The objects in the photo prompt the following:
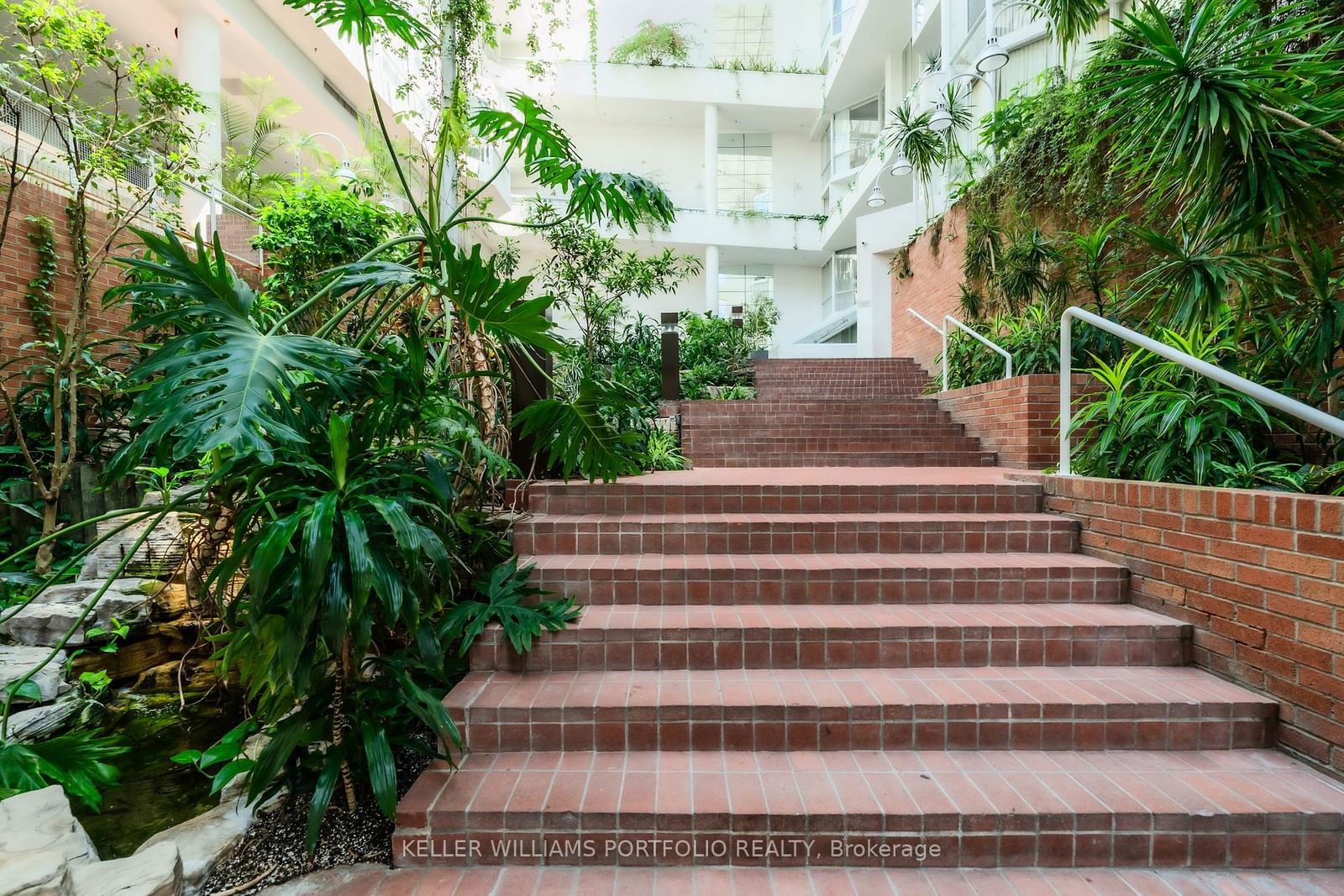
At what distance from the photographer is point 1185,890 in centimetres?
140

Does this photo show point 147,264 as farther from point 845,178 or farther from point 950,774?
point 845,178

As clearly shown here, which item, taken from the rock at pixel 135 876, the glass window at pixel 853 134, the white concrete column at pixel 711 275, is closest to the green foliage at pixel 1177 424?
the rock at pixel 135 876

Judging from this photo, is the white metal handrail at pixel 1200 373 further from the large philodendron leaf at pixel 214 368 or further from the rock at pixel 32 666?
the rock at pixel 32 666

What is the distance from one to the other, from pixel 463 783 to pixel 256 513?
0.96m

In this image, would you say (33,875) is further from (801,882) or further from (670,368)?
(670,368)

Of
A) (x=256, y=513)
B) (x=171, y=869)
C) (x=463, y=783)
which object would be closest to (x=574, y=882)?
(x=463, y=783)

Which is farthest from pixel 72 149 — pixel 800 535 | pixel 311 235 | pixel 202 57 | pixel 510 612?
pixel 800 535

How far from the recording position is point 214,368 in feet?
4.36

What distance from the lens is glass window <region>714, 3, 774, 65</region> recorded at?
1297 centimetres

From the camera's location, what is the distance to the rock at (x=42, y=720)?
2148mm

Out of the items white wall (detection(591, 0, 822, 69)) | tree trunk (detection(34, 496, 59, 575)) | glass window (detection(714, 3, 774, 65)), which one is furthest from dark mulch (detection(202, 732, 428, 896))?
glass window (detection(714, 3, 774, 65))

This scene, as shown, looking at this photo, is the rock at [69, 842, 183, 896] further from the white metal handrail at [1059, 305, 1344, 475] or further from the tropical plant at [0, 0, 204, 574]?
the white metal handrail at [1059, 305, 1344, 475]

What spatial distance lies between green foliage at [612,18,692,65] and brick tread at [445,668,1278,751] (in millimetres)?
13381

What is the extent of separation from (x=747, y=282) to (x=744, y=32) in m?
5.69
